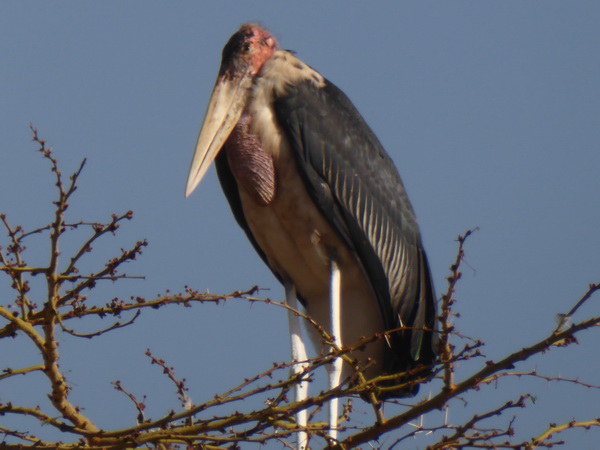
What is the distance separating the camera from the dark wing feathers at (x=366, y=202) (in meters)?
6.29

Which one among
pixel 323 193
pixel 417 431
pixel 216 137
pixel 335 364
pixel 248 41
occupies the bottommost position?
pixel 417 431

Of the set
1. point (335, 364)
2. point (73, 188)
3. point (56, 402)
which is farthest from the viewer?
point (335, 364)

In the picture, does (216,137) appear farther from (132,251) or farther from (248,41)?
(132,251)

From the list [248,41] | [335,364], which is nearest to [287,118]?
[248,41]

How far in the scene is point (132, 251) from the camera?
385 centimetres

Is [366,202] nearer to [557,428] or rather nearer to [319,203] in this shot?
[319,203]

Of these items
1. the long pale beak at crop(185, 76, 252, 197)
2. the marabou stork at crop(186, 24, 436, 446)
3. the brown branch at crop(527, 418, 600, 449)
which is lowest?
the brown branch at crop(527, 418, 600, 449)

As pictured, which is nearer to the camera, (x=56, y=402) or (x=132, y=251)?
(x=132, y=251)

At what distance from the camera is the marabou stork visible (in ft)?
20.6

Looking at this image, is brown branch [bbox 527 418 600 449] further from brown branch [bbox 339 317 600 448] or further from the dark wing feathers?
the dark wing feathers

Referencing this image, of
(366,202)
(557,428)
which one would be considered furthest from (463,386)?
(366,202)

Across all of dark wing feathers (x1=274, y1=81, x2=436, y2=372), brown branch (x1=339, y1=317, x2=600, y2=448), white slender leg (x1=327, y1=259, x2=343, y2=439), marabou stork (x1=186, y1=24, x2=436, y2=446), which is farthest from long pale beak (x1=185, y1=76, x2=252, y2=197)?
brown branch (x1=339, y1=317, x2=600, y2=448)

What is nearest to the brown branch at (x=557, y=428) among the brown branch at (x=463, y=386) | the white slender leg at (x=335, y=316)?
the brown branch at (x=463, y=386)

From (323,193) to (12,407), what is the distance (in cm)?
257
